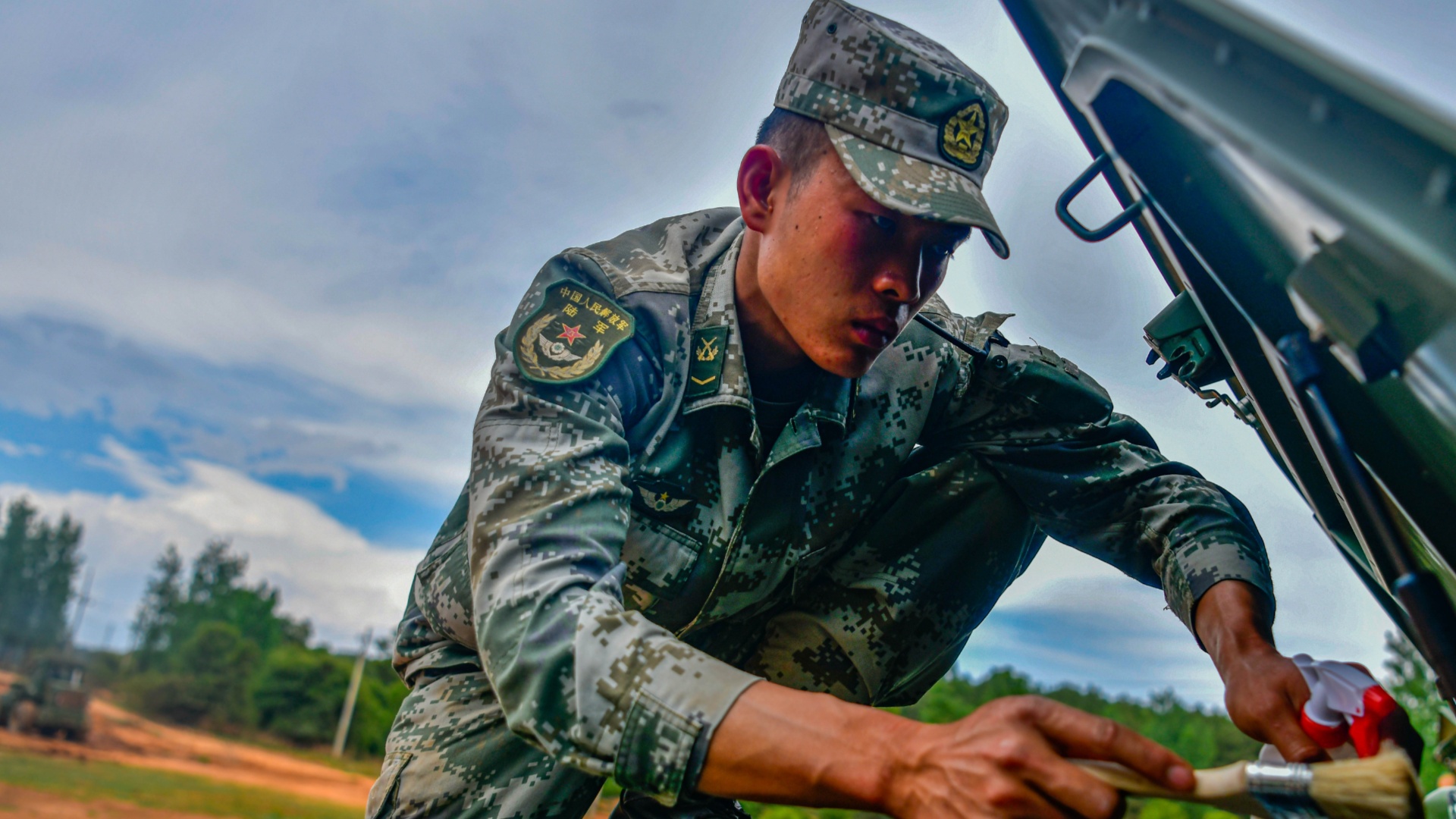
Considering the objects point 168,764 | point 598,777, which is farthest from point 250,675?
point 598,777

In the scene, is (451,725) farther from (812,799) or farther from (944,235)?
(944,235)

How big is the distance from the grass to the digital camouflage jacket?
20.4 metres

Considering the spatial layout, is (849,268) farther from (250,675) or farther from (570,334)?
(250,675)

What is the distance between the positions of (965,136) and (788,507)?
2.76ft

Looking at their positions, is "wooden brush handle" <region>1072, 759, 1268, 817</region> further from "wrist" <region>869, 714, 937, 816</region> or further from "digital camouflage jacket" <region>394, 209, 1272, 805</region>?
"digital camouflage jacket" <region>394, 209, 1272, 805</region>

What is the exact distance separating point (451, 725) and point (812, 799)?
1.13 metres

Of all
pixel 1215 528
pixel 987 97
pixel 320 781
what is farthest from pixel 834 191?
pixel 320 781

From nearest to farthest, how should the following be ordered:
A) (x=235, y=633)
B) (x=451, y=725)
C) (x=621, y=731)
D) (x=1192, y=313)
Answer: (x=621, y=731) → (x=1192, y=313) → (x=451, y=725) → (x=235, y=633)

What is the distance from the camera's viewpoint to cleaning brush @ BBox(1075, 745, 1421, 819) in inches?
37.7

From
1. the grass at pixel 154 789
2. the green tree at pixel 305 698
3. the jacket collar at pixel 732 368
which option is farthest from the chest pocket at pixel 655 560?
the green tree at pixel 305 698

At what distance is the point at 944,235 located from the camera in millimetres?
1871

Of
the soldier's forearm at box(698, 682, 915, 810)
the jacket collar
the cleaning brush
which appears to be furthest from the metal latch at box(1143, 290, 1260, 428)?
the soldier's forearm at box(698, 682, 915, 810)

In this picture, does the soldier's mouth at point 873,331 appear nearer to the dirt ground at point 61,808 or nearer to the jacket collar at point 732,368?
the jacket collar at point 732,368

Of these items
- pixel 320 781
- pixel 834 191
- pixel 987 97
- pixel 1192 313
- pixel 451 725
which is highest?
pixel 987 97
